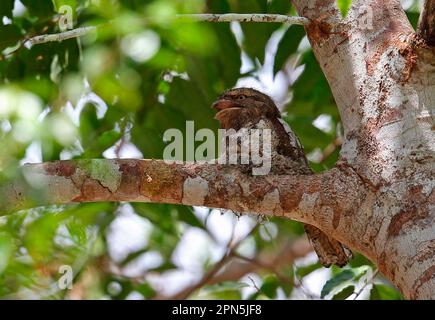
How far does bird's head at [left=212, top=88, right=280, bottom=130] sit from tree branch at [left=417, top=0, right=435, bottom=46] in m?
1.08

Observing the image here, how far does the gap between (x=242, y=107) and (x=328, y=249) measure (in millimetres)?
1090

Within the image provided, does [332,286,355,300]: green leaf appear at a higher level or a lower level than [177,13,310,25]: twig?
lower

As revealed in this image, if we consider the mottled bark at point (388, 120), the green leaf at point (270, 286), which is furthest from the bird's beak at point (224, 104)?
the green leaf at point (270, 286)

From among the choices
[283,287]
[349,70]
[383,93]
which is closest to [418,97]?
[383,93]

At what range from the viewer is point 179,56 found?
4570 millimetres

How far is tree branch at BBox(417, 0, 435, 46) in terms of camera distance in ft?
8.51

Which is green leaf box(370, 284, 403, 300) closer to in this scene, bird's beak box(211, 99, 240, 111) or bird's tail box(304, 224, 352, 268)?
bird's tail box(304, 224, 352, 268)

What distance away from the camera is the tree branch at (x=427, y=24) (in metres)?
2.59

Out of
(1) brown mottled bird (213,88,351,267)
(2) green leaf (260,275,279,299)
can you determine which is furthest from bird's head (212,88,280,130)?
(2) green leaf (260,275,279,299)

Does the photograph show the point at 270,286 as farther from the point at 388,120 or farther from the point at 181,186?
the point at 388,120

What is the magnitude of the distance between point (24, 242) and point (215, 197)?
5.93 feet

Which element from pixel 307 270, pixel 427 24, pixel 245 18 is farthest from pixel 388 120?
pixel 307 270

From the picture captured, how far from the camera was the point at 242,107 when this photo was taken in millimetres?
3787
